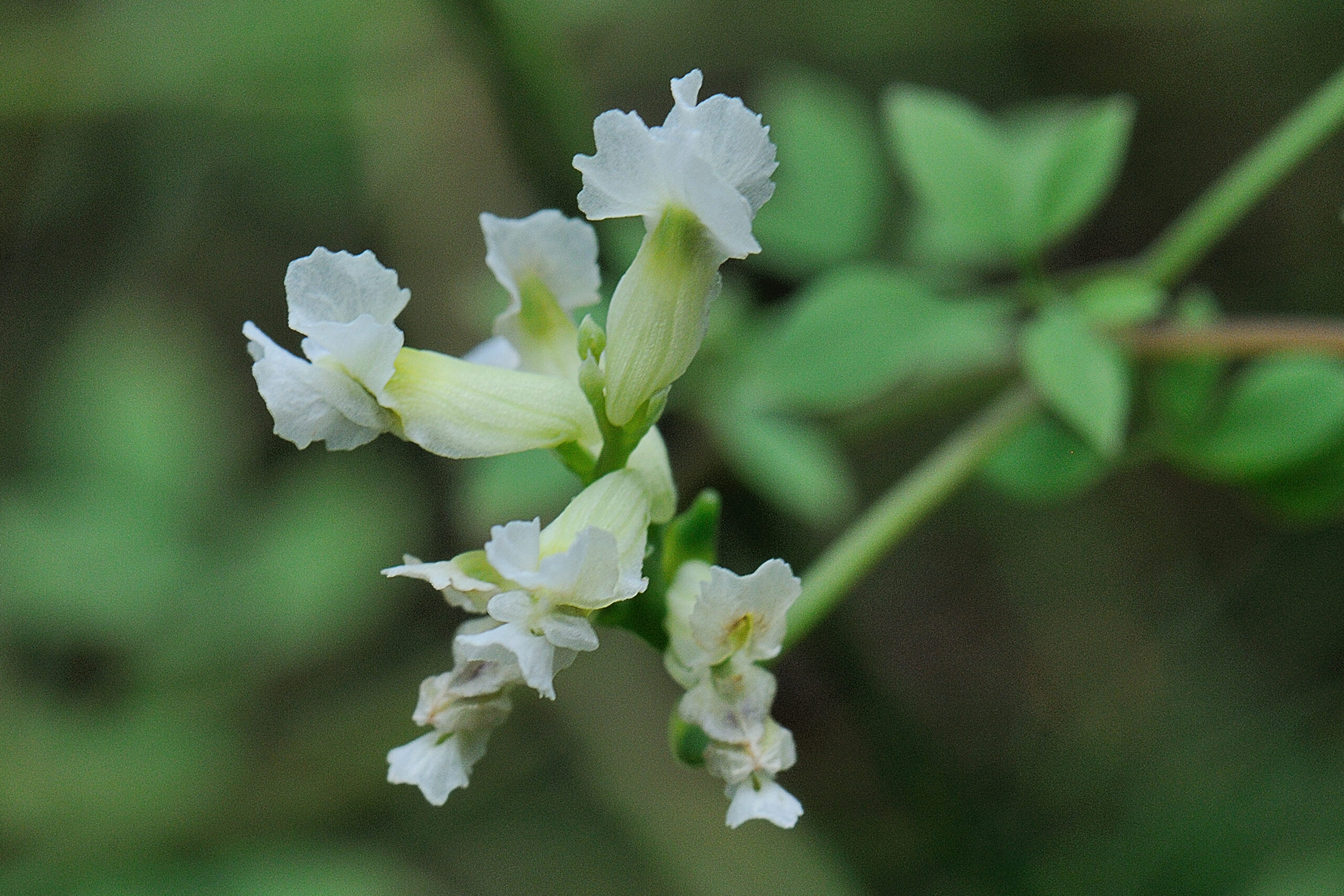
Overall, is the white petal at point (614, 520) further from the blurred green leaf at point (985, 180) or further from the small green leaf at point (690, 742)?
the blurred green leaf at point (985, 180)

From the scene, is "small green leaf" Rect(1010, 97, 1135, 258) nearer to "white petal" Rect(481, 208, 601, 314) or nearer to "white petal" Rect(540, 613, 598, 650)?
"white petal" Rect(481, 208, 601, 314)

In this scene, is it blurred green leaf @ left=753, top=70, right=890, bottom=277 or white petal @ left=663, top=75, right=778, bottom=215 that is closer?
white petal @ left=663, top=75, right=778, bottom=215

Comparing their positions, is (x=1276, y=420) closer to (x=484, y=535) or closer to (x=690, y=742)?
(x=690, y=742)

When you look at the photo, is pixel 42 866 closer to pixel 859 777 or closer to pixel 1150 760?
pixel 859 777

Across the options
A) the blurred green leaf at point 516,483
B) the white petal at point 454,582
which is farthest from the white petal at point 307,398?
the blurred green leaf at point 516,483

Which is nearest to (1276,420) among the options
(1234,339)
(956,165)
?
(1234,339)

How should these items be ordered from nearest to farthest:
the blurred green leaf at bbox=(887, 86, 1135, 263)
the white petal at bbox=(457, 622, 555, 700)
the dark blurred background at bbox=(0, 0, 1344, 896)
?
the white petal at bbox=(457, 622, 555, 700) → the blurred green leaf at bbox=(887, 86, 1135, 263) → the dark blurred background at bbox=(0, 0, 1344, 896)

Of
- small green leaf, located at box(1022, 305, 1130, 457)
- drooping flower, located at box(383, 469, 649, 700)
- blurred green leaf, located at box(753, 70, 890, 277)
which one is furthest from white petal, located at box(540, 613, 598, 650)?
blurred green leaf, located at box(753, 70, 890, 277)
